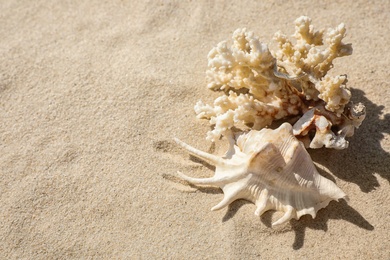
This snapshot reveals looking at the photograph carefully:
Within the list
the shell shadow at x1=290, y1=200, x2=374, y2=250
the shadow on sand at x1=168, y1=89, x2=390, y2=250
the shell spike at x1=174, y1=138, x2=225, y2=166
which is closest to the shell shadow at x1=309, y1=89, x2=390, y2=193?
the shadow on sand at x1=168, y1=89, x2=390, y2=250

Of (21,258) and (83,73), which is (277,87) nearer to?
(83,73)

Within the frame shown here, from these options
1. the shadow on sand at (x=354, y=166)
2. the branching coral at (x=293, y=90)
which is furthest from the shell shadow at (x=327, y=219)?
the branching coral at (x=293, y=90)

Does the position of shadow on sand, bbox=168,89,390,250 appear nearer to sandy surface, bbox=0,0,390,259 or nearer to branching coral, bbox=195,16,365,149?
sandy surface, bbox=0,0,390,259

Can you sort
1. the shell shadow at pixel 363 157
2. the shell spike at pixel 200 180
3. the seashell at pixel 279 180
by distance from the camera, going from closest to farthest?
the seashell at pixel 279 180 < the shell spike at pixel 200 180 < the shell shadow at pixel 363 157

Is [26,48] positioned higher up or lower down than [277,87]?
higher up

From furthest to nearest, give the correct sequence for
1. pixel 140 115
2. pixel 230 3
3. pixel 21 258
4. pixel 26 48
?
pixel 230 3
pixel 26 48
pixel 140 115
pixel 21 258

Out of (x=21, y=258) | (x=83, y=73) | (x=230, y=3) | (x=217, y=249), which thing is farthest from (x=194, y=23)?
(x=21, y=258)

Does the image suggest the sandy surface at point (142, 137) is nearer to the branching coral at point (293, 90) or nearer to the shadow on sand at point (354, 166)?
the shadow on sand at point (354, 166)
